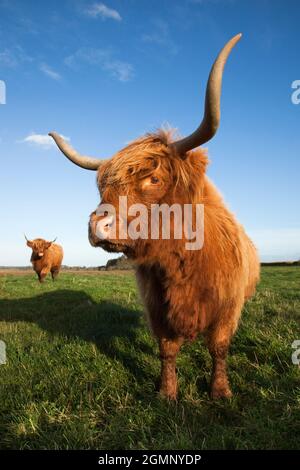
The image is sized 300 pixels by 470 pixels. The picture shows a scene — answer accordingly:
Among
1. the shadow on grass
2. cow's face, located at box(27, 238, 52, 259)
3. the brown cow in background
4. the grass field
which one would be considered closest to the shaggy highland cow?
the grass field

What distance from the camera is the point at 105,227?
122 inches

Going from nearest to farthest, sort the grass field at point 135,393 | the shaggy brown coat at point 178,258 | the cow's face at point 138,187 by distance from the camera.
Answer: the grass field at point 135,393 < the cow's face at point 138,187 < the shaggy brown coat at point 178,258

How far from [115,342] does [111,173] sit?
2.66 m

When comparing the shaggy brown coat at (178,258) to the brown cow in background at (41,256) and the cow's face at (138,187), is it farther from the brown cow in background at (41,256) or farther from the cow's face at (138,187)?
the brown cow in background at (41,256)

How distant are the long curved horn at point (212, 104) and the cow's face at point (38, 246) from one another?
16.6 metres

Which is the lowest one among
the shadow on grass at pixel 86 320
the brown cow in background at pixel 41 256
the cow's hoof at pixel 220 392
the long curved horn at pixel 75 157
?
the cow's hoof at pixel 220 392

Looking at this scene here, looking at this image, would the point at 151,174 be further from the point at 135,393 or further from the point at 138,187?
the point at 135,393

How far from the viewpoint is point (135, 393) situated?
3.85 meters

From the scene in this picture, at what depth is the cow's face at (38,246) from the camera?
19.1 m

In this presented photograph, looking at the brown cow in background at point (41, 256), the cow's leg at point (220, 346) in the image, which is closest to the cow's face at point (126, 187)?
→ the cow's leg at point (220, 346)

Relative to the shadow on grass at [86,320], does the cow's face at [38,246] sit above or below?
above

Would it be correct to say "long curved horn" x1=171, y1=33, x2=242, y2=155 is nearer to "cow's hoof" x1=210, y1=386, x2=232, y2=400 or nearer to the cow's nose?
the cow's nose

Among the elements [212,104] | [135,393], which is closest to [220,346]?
[135,393]
